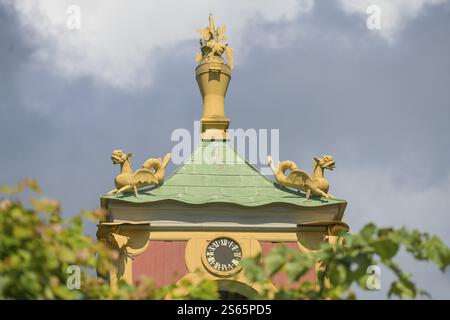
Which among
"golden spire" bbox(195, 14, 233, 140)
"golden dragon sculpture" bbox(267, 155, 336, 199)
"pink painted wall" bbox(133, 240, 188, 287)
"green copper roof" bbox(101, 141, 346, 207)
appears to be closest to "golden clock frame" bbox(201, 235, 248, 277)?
"pink painted wall" bbox(133, 240, 188, 287)

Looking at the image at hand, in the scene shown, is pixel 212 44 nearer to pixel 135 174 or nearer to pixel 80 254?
pixel 135 174

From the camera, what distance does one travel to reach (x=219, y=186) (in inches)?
1291

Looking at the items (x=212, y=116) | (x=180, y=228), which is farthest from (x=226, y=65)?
(x=180, y=228)

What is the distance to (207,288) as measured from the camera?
15.4m

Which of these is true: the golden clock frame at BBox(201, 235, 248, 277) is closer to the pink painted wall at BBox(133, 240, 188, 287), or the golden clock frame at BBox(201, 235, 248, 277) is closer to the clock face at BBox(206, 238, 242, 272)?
the clock face at BBox(206, 238, 242, 272)

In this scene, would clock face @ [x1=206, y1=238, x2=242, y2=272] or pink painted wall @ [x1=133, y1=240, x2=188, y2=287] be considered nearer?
clock face @ [x1=206, y1=238, x2=242, y2=272]

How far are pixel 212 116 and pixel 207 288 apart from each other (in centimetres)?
1987

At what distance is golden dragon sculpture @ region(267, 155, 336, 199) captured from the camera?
107 feet

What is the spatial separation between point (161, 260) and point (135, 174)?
2235mm

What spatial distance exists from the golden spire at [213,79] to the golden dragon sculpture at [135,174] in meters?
Result: 2.28

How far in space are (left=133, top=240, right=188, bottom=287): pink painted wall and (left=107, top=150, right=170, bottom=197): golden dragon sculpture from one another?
1.42 metres

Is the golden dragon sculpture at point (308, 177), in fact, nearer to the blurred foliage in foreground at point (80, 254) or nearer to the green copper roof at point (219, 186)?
the green copper roof at point (219, 186)

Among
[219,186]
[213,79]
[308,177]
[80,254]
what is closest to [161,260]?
[219,186]
